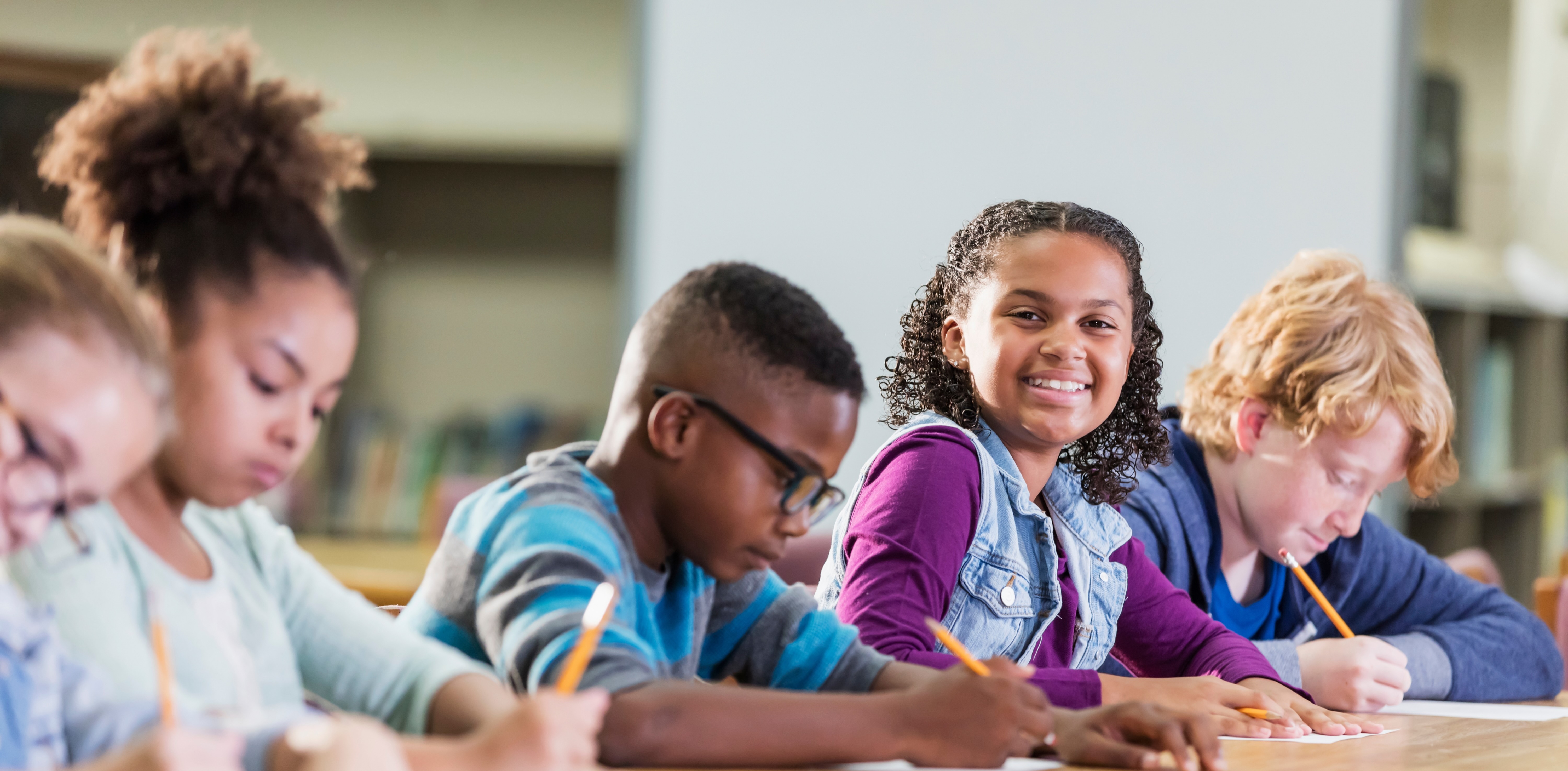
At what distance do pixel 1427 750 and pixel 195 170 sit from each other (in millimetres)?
1052

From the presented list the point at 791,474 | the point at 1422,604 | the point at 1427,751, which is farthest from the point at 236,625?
the point at 1422,604

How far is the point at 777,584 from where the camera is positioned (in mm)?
1138

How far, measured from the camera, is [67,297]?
0.71 metres

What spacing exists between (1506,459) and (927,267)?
250cm

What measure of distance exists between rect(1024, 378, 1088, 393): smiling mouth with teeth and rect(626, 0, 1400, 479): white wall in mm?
1465

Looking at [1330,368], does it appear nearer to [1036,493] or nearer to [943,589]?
[1036,493]

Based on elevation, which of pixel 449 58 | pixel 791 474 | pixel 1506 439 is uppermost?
pixel 449 58

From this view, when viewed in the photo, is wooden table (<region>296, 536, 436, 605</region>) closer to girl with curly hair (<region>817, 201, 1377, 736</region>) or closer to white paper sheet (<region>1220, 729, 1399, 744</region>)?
girl with curly hair (<region>817, 201, 1377, 736</region>)

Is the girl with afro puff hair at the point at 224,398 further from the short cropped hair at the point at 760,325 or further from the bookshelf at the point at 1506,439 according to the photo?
the bookshelf at the point at 1506,439

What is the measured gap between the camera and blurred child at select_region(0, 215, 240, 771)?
27.0 inches

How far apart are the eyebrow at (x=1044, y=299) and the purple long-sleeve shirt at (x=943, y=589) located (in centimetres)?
15

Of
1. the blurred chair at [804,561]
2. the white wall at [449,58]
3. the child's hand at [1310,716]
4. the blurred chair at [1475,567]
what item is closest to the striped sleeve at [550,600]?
the child's hand at [1310,716]

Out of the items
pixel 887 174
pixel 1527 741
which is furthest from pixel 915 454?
pixel 887 174

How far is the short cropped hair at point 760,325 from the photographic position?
3.14 feet
